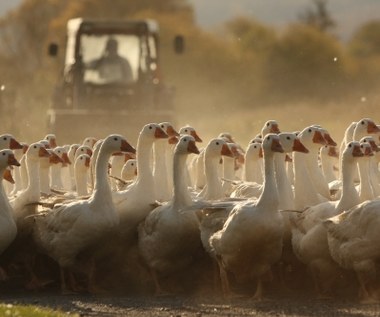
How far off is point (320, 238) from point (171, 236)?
75.1 inches

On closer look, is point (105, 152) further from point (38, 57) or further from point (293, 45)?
point (38, 57)

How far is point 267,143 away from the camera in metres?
18.1

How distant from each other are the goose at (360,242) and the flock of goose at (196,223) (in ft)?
0.04

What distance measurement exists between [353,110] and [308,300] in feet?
92.3

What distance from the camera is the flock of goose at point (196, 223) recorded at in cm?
1736

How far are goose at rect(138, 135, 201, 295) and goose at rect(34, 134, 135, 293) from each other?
18.6 inches

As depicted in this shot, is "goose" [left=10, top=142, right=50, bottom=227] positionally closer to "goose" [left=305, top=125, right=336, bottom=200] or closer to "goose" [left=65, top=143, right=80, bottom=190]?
"goose" [left=65, top=143, right=80, bottom=190]

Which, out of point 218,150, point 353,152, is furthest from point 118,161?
point 353,152

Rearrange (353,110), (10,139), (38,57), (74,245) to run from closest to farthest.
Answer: (74,245), (10,139), (353,110), (38,57)

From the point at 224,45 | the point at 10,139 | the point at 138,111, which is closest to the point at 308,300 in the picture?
the point at 10,139

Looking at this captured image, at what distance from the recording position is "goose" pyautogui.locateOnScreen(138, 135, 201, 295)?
18.4 metres

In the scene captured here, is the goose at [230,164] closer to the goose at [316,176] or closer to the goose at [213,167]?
the goose at [213,167]

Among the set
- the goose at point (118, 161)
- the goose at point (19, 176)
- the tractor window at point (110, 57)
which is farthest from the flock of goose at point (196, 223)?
the tractor window at point (110, 57)

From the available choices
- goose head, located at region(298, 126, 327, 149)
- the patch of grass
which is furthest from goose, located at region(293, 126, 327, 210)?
the patch of grass
